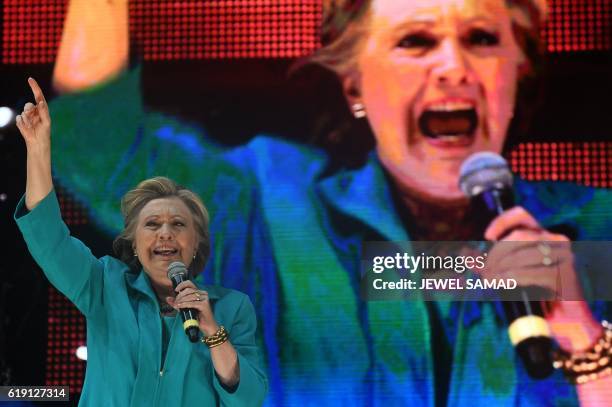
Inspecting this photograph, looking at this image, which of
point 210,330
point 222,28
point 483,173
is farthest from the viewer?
point 222,28

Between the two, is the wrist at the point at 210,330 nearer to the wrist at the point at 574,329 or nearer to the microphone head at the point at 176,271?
the microphone head at the point at 176,271

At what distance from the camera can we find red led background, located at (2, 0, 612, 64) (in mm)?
4828

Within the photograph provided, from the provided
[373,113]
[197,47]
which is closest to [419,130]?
[373,113]

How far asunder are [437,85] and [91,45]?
1538mm

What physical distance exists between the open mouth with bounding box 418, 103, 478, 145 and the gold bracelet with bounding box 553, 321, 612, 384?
3.20 ft

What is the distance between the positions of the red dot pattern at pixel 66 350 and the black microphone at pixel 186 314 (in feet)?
3.48

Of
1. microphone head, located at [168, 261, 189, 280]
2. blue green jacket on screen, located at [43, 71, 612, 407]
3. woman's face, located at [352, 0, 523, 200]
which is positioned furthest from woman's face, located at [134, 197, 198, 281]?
woman's face, located at [352, 0, 523, 200]

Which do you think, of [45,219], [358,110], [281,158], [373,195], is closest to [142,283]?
[45,219]

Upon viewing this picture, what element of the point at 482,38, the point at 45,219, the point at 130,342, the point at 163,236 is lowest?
the point at 130,342

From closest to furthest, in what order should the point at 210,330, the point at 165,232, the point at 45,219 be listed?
the point at 210,330, the point at 45,219, the point at 165,232

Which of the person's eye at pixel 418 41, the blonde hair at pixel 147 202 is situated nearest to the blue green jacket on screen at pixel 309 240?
the blonde hair at pixel 147 202

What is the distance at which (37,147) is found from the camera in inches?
155

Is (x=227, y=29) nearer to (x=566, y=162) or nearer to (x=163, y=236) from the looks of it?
(x=163, y=236)

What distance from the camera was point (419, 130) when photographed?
189 inches
